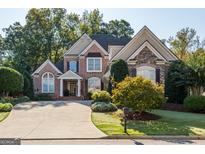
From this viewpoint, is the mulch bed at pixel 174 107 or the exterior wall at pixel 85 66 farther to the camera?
the exterior wall at pixel 85 66

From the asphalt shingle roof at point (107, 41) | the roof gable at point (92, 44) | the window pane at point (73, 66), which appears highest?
the asphalt shingle roof at point (107, 41)

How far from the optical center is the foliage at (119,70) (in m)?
29.6

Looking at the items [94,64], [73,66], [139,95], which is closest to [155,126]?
[139,95]

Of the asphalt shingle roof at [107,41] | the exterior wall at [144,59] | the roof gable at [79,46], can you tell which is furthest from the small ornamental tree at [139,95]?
the roof gable at [79,46]

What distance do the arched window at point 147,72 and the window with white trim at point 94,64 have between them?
10416 millimetres

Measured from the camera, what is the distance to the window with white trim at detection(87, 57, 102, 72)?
1623 inches

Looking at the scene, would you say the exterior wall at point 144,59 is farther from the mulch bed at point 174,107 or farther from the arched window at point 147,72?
the mulch bed at point 174,107

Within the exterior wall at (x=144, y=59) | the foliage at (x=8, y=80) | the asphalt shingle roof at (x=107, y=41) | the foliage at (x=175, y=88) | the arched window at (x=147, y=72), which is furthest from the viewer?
the asphalt shingle roof at (x=107, y=41)

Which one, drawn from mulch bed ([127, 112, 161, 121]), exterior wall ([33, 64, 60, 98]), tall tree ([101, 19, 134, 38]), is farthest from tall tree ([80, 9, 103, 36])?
mulch bed ([127, 112, 161, 121])

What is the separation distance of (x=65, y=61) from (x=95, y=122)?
25.1 m

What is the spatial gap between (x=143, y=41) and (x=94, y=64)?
969 centimetres

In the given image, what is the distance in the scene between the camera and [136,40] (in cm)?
3300

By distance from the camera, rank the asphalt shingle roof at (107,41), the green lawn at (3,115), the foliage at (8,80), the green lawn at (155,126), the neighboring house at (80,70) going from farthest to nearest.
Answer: the asphalt shingle roof at (107,41)
the neighboring house at (80,70)
the foliage at (8,80)
the green lawn at (3,115)
the green lawn at (155,126)
